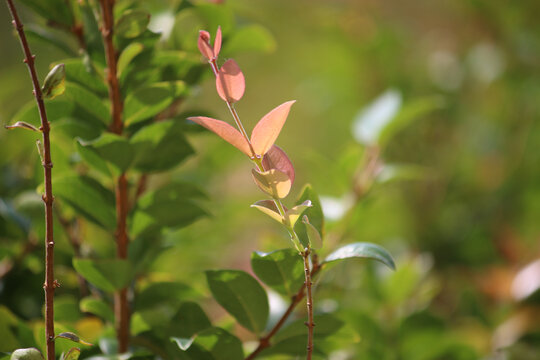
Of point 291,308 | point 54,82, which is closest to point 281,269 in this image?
point 291,308

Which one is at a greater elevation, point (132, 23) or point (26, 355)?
point (132, 23)

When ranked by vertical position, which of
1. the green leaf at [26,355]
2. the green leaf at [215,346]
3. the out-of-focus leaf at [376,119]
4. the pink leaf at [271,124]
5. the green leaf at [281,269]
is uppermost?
the out-of-focus leaf at [376,119]

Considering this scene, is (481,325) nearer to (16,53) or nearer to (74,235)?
(74,235)

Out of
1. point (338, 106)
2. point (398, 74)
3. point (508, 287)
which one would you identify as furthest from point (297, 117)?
point (508, 287)

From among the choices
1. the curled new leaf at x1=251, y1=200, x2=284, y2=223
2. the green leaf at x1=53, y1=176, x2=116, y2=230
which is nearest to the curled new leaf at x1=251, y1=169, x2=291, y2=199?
the curled new leaf at x1=251, y1=200, x2=284, y2=223

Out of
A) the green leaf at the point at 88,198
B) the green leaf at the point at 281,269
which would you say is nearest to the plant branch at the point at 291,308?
the green leaf at the point at 281,269

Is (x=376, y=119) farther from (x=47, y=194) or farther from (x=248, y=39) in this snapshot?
(x=47, y=194)

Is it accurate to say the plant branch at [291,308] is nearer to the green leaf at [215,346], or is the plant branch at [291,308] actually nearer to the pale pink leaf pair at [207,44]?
the green leaf at [215,346]
